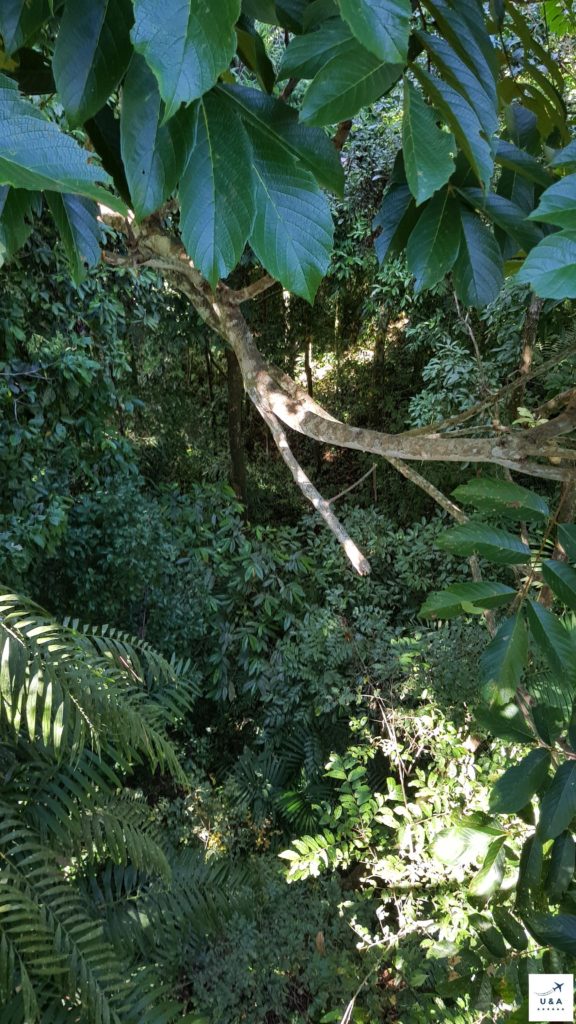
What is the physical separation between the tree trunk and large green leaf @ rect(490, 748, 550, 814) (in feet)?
13.0

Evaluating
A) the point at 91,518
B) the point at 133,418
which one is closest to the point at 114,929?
the point at 91,518

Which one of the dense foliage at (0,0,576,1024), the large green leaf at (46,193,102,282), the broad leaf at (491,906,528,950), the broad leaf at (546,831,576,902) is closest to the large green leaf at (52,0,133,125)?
the dense foliage at (0,0,576,1024)

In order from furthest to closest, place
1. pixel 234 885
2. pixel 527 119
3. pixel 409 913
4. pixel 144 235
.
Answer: pixel 234 885 → pixel 409 913 → pixel 144 235 → pixel 527 119

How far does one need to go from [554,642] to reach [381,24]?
1.65ft

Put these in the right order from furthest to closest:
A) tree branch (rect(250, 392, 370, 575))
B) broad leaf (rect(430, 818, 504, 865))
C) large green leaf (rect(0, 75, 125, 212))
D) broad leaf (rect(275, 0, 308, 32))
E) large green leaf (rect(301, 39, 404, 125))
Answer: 1. broad leaf (rect(430, 818, 504, 865))
2. tree branch (rect(250, 392, 370, 575))
3. broad leaf (rect(275, 0, 308, 32))
4. large green leaf (rect(301, 39, 404, 125))
5. large green leaf (rect(0, 75, 125, 212))

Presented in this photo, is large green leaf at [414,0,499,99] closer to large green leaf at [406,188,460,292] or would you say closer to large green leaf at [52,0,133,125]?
large green leaf at [406,188,460,292]

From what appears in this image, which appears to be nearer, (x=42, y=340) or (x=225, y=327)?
(x=225, y=327)

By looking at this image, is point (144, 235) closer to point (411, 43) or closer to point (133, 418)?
point (411, 43)

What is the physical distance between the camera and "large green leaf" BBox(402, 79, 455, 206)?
1.22ft

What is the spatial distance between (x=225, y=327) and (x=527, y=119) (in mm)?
452

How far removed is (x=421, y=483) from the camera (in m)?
0.91

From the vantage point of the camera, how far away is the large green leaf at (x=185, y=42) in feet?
0.87

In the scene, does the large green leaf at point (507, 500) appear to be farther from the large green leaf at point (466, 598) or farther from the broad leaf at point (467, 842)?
the broad leaf at point (467, 842)

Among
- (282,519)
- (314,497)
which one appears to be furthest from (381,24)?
A: (282,519)
